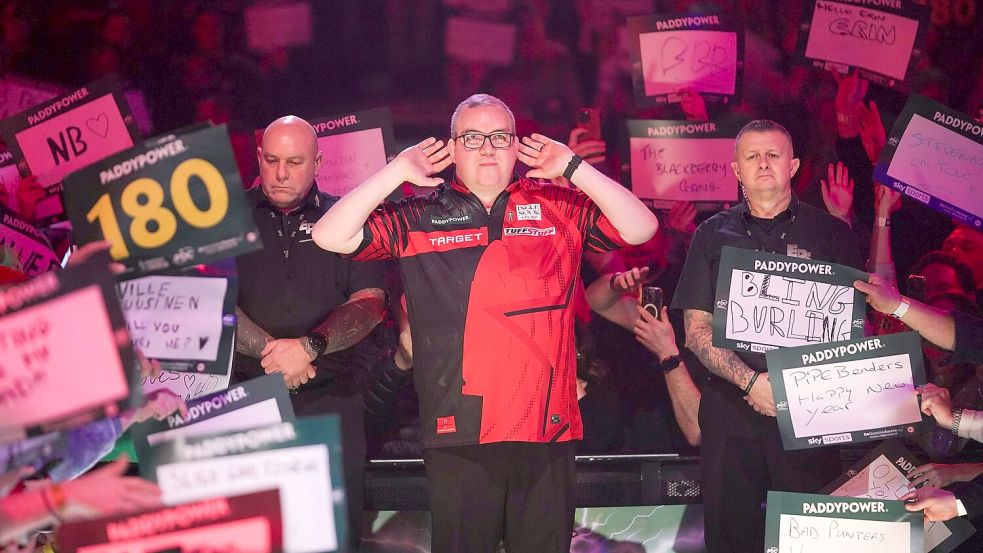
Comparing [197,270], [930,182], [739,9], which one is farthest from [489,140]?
[739,9]

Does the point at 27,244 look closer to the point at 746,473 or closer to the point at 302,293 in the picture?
the point at 302,293

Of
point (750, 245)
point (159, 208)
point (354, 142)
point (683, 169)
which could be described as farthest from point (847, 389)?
point (354, 142)

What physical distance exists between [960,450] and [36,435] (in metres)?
4.00

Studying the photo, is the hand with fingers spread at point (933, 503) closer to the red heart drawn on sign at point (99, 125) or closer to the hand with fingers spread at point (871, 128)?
the hand with fingers spread at point (871, 128)

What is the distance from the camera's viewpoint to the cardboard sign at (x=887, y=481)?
3.85 metres

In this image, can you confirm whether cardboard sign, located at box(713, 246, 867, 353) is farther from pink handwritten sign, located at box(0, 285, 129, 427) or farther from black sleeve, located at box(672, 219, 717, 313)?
pink handwritten sign, located at box(0, 285, 129, 427)

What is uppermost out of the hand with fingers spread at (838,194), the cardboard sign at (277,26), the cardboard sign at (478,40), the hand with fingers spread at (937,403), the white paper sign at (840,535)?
the cardboard sign at (277,26)

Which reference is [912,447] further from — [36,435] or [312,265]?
[36,435]

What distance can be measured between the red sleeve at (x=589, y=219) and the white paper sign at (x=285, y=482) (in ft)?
4.20

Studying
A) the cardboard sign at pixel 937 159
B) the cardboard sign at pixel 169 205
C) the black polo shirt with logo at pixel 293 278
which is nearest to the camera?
the cardboard sign at pixel 169 205

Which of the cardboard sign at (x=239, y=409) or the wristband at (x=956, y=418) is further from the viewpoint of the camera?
the wristband at (x=956, y=418)

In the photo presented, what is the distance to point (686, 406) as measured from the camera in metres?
4.68

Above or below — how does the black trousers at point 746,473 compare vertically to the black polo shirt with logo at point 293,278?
below

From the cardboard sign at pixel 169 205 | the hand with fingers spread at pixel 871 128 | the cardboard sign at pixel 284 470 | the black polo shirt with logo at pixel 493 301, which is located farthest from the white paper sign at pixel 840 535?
the hand with fingers spread at pixel 871 128
